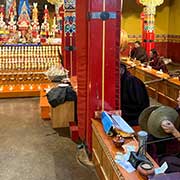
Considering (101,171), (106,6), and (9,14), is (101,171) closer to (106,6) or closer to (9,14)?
(106,6)

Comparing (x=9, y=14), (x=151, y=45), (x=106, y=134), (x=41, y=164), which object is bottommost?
(x=41, y=164)

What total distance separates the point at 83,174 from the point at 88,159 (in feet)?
1.12

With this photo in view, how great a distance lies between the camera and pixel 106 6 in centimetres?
330

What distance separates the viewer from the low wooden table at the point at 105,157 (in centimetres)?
246

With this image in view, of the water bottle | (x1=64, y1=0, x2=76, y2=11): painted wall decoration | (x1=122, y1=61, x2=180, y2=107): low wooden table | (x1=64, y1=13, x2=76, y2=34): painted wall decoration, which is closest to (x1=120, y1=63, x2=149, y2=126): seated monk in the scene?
the water bottle

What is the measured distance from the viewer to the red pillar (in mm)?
3318

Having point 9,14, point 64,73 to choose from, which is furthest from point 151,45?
point 64,73

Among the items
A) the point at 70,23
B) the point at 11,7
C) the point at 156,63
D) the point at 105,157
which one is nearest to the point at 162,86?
the point at 156,63

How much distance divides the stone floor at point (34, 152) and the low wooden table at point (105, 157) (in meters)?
0.24

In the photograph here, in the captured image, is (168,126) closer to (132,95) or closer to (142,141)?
(142,141)

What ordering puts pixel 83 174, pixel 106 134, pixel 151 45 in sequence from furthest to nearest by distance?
pixel 151 45, pixel 83 174, pixel 106 134

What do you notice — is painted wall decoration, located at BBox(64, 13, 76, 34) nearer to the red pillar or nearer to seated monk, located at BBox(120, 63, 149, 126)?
the red pillar

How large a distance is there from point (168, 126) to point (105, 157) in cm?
69

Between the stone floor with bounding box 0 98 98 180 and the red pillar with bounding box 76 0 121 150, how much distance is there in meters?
0.44
